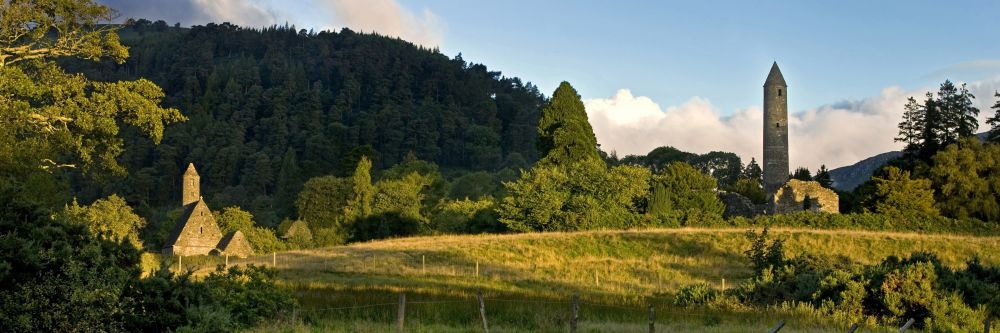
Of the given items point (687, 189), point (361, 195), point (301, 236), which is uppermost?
point (687, 189)

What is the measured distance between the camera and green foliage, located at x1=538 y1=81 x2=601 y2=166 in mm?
69875

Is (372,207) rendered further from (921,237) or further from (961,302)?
(961,302)

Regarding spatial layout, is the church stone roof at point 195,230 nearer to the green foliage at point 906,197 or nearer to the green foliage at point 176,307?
the green foliage at point 906,197

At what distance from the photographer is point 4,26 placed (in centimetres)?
2741

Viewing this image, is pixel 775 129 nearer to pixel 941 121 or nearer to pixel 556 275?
pixel 941 121

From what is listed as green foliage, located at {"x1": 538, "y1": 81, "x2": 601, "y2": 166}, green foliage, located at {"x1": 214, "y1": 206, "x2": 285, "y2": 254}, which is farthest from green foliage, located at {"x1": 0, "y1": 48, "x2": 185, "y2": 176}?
green foliage, located at {"x1": 214, "y1": 206, "x2": 285, "y2": 254}

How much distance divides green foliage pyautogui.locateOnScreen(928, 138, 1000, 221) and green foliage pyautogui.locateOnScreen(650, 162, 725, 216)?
51.3 feet

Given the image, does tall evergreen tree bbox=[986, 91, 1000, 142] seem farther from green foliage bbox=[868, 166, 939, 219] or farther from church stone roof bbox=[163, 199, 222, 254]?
church stone roof bbox=[163, 199, 222, 254]

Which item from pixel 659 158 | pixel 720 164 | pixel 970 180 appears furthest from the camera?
pixel 720 164

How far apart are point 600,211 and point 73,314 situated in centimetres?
4993

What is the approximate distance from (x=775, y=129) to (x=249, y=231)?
48131mm

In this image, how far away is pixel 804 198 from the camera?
218 ft

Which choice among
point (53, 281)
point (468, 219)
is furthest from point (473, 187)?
point (53, 281)

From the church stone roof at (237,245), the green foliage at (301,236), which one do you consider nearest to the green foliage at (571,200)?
the green foliage at (301,236)
